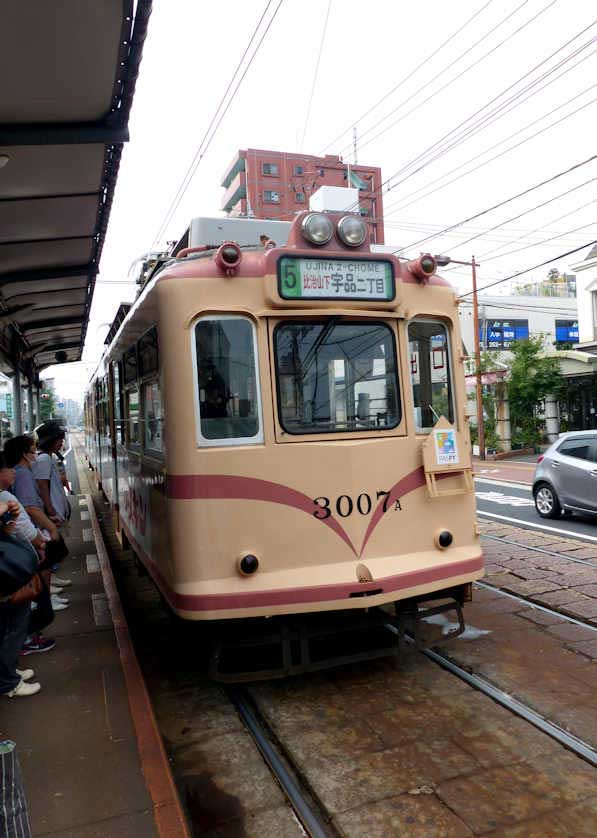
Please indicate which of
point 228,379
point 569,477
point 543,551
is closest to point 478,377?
point 569,477

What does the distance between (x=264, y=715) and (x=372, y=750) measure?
860 mm

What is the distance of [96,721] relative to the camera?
4.15m

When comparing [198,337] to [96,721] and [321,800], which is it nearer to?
[96,721]

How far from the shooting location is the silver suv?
10367 millimetres

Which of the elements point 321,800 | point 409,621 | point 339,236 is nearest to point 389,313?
point 339,236

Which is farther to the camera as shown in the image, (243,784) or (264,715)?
(264,715)

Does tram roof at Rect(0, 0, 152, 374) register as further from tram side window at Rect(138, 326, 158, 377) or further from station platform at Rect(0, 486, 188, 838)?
station platform at Rect(0, 486, 188, 838)

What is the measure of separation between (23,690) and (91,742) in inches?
37.8

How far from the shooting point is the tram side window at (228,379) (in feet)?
14.2

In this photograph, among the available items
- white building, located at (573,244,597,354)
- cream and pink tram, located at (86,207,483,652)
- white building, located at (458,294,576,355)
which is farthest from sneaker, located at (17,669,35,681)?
white building, located at (458,294,576,355)

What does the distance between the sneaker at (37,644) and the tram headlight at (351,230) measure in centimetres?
398

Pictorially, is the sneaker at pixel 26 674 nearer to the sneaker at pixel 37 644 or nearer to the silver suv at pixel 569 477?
the sneaker at pixel 37 644

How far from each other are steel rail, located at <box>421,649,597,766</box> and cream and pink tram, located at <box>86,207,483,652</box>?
1.81 feet

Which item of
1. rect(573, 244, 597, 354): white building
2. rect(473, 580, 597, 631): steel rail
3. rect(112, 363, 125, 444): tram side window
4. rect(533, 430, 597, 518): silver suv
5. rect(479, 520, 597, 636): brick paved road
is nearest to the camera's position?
rect(473, 580, 597, 631): steel rail
